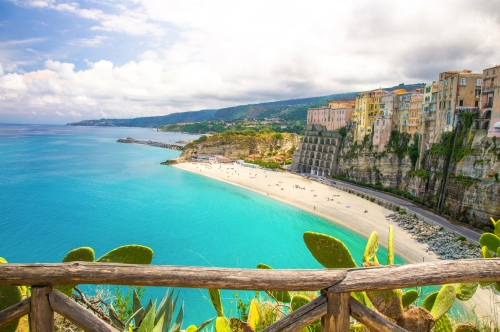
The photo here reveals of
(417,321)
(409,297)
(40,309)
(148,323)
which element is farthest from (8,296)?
(409,297)

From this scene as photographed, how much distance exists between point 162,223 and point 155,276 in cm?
2911

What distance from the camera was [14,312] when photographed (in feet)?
6.10

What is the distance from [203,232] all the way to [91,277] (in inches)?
1025

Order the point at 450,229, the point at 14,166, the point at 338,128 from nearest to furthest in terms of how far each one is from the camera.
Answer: the point at 450,229 → the point at 338,128 → the point at 14,166

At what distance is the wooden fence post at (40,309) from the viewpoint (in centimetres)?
184

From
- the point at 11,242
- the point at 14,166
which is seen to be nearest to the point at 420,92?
the point at 11,242

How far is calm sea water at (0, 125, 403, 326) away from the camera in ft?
71.0

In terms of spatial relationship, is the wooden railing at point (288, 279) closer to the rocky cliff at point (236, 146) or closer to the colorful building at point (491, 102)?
the colorful building at point (491, 102)

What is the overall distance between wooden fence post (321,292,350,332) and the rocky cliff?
67997mm

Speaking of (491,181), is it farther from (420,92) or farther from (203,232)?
(203,232)

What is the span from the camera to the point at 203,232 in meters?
27.1

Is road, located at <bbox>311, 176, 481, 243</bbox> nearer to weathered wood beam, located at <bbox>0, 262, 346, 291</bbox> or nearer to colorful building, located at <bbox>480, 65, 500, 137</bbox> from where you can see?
colorful building, located at <bbox>480, 65, 500, 137</bbox>

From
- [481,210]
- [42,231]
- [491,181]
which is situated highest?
[491,181]

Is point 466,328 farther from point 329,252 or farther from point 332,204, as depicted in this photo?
point 332,204
